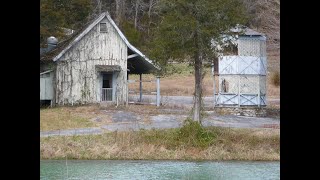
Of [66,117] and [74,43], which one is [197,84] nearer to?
[66,117]

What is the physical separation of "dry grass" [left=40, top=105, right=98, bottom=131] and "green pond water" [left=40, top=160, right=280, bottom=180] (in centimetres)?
430

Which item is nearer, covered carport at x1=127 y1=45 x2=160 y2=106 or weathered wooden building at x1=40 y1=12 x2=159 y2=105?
weathered wooden building at x1=40 y1=12 x2=159 y2=105

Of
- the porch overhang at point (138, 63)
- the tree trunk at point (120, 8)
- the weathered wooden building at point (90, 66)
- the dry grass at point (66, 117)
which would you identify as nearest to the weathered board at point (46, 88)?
the weathered wooden building at point (90, 66)

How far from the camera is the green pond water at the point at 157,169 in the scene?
607 inches

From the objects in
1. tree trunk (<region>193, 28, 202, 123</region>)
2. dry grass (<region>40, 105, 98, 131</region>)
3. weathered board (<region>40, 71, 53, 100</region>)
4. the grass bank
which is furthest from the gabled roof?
the grass bank

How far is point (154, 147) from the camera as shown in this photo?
19141mm

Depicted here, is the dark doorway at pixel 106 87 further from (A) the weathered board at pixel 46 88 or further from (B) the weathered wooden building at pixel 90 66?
(A) the weathered board at pixel 46 88

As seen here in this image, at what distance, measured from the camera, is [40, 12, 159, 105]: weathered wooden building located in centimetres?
2823

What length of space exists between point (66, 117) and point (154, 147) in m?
6.13

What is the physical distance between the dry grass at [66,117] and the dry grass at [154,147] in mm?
2737

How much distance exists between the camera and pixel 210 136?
19781mm

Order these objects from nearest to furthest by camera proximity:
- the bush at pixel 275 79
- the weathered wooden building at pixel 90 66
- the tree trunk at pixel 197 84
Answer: the tree trunk at pixel 197 84
the weathered wooden building at pixel 90 66
the bush at pixel 275 79

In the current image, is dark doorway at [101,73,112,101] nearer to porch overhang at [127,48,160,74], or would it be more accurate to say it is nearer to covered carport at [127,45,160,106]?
covered carport at [127,45,160,106]
